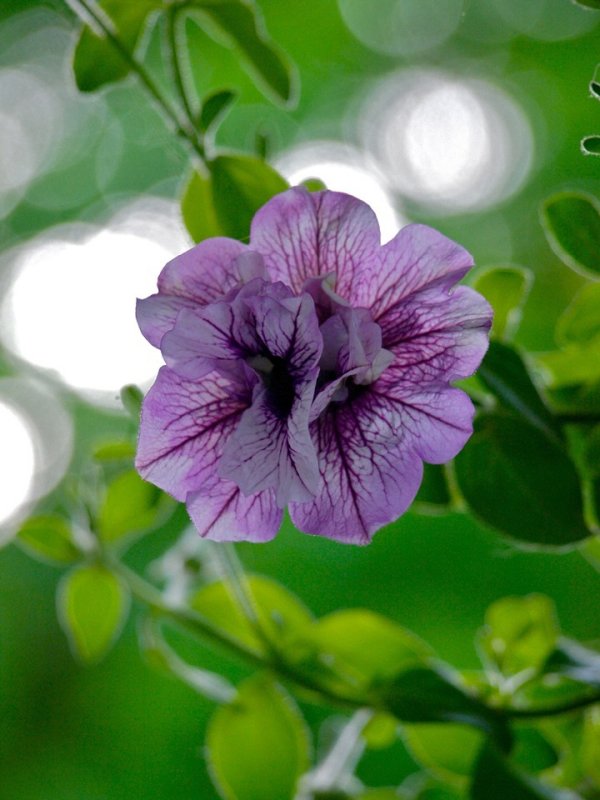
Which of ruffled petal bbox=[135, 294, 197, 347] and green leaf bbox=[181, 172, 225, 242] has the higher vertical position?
green leaf bbox=[181, 172, 225, 242]

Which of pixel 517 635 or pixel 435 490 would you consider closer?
pixel 435 490

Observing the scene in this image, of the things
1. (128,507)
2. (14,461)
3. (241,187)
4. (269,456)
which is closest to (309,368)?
(269,456)

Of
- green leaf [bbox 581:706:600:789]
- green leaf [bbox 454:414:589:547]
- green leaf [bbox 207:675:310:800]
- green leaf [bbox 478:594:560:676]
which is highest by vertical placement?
green leaf [bbox 454:414:589:547]

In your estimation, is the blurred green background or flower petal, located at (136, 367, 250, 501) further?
the blurred green background

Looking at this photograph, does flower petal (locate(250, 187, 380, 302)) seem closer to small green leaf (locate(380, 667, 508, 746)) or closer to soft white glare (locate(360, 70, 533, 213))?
small green leaf (locate(380, 667, 508, 746))

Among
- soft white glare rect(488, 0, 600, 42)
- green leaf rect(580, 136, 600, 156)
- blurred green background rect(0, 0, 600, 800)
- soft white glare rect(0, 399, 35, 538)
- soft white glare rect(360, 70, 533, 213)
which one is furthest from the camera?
soft white glare rect(360, 70, 533, 213)

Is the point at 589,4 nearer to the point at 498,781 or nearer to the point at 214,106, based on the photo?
the point at 214,106

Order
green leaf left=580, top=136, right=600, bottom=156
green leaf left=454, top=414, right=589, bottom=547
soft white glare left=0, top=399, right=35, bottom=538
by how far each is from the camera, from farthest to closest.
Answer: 1. soft white glare left=0, top=399, right=35, bottom=538
2. green leaf left=454, top=414, right=589, bottom=547
3. green leaf left=580, top=136, right=600, bottom=156

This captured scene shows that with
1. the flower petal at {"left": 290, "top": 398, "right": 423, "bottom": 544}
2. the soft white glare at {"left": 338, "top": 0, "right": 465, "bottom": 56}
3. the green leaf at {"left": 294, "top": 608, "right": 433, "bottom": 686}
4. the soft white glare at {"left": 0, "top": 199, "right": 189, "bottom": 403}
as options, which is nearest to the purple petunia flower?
the flower petal at {"left": 290, "top": 398, "right": 423, "bottom": 544}
